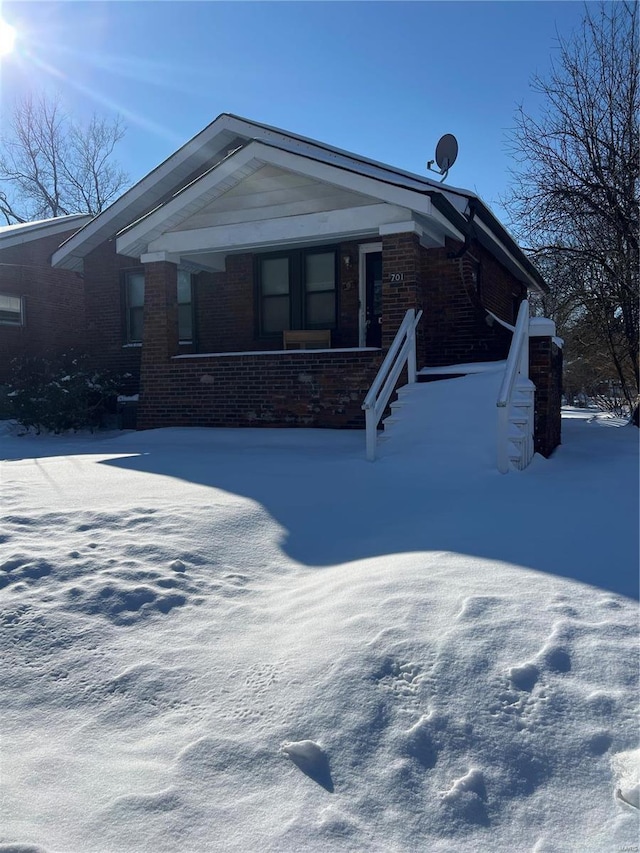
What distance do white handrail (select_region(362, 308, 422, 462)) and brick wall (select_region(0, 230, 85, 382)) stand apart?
10411 millimetres

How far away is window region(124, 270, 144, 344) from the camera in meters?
12.8

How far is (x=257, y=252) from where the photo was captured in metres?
10.9

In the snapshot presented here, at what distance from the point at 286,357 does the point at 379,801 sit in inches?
298

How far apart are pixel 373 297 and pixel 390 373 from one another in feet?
10.3

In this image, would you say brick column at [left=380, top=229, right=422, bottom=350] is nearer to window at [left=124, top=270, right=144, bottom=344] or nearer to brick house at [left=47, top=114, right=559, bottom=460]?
brick house at [left=47, top=114, right=559, bottom=460]

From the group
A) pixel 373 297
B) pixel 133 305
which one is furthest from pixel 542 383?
pixel 133 305

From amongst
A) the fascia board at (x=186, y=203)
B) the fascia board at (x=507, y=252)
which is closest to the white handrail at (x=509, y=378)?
the fascia board at (x=507, y=252)

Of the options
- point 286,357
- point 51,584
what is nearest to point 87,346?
point 286,357

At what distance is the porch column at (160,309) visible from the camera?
33.0ft

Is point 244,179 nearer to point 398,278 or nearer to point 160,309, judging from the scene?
point 160,309

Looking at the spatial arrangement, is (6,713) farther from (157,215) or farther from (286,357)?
(157,215)

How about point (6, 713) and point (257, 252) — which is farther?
point (257, 252)

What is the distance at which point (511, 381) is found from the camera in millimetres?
6008

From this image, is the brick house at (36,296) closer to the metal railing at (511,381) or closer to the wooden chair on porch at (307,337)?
the wooden chair on porch at (307,337)
